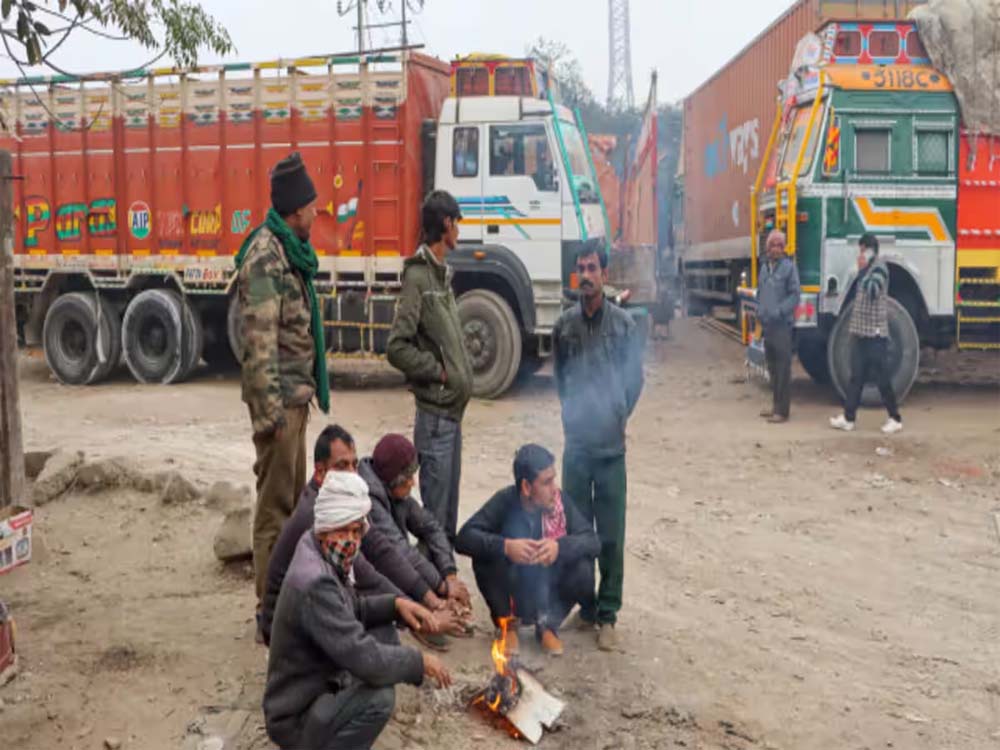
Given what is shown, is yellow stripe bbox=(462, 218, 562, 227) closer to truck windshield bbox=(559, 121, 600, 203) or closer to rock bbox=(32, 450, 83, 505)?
truck windshield bbox=(559, 121, 600, 203)

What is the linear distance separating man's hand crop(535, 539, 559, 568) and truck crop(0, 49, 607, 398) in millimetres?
6632

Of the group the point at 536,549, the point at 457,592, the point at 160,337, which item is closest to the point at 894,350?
the point at 536,549

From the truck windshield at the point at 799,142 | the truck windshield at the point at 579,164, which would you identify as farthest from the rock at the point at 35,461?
the truck windshield at the point at 799,142

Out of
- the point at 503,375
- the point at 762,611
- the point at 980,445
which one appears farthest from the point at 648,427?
the point at 762,611

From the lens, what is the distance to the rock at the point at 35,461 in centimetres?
770

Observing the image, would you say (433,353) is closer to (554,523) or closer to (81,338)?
(554,523)

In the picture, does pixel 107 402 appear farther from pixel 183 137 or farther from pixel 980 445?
pixel 980 445

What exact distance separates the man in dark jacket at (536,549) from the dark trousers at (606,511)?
10 cm

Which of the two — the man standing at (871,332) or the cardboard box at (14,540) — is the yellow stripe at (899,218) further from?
the cardboard box at (14,540)

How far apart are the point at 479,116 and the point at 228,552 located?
21.7 ft

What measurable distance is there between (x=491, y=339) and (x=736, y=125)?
6.26 metres

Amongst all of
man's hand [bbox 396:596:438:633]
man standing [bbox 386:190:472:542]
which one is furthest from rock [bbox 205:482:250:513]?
man's hand [bbox 396:596:438:633]

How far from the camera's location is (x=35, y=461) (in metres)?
7.76

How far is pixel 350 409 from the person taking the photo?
36.1 ft
